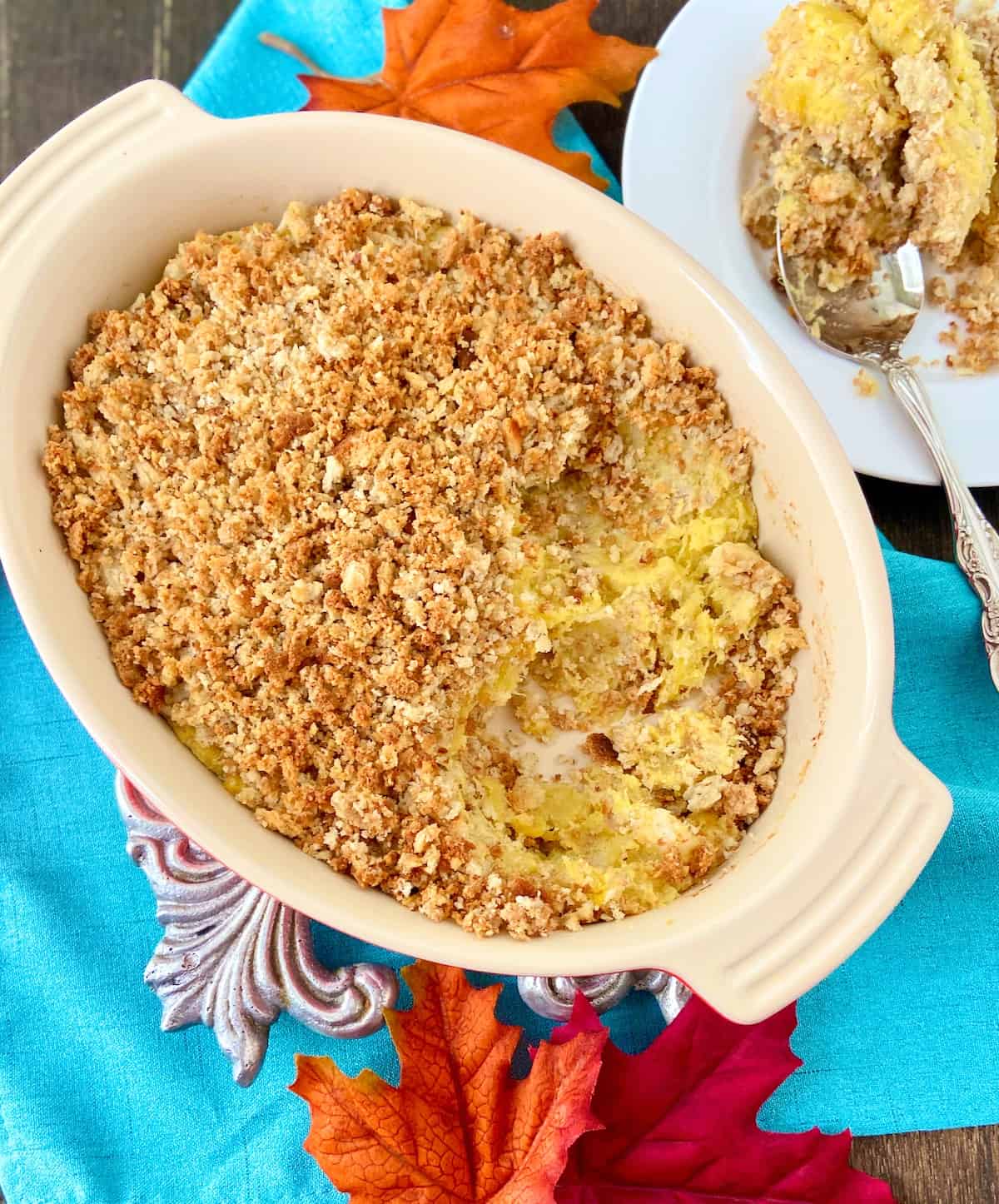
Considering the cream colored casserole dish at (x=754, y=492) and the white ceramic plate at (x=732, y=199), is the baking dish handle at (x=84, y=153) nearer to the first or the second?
the cream colored casserole dish at (x=754, y=492)

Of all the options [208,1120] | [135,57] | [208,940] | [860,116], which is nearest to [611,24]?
[860,116]

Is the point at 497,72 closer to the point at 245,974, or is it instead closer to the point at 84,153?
the point at 84,153

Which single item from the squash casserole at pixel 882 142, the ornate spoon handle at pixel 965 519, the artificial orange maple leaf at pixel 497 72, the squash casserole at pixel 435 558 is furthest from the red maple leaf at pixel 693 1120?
the artificial orange maple leaf at pixel 497 72

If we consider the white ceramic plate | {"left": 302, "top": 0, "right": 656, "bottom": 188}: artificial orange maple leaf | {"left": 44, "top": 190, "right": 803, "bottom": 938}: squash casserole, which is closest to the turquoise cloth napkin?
the white ceramic plate

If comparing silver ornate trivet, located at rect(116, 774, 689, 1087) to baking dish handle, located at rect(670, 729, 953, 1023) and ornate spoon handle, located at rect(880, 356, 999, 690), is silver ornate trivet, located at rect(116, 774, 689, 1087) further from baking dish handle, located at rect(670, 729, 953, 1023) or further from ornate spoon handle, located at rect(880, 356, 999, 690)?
ornate spoon handle, located at rect(880, 356, 999, 690)

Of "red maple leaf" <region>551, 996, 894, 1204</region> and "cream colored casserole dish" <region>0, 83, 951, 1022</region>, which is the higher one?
"cream colored casserole dish" <region>0, 83, 951, 1022</region>

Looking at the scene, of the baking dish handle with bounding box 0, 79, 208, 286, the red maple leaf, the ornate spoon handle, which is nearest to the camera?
the baking dish handle with bounding box 0, 79, 208, 286
